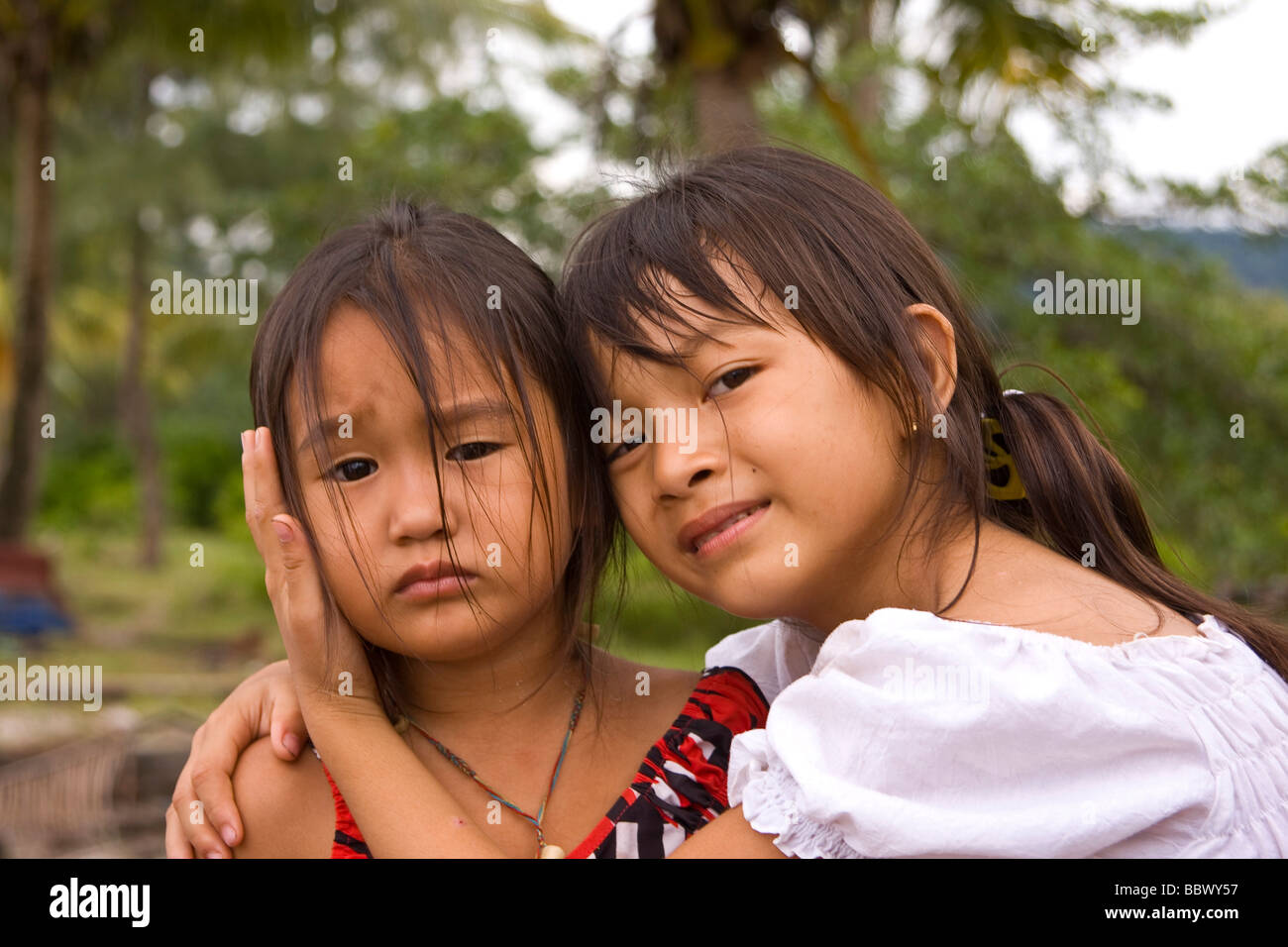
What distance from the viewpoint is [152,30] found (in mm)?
9797

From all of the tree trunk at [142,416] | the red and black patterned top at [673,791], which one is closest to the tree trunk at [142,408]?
the tree trunk at [142,416]

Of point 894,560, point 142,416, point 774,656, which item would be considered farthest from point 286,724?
point 142,416

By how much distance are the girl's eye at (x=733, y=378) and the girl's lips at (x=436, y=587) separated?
38 cm

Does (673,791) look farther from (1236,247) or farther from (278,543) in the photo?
(1236,247)

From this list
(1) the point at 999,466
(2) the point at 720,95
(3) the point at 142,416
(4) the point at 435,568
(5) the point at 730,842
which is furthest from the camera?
(3) the point at 142,416

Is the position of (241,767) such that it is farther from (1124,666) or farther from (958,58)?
(958,58)

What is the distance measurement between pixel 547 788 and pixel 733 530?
44 cm

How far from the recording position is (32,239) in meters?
10.1

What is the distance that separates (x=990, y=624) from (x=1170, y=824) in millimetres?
266

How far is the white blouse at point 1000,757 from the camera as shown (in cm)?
115

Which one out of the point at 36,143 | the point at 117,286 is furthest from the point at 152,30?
the point at 117,286

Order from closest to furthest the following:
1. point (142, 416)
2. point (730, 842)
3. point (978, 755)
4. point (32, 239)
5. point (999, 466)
→ point (978, 755) < point (730, 842) < point (999, 466) < point (32, 239) < point (142, 416)

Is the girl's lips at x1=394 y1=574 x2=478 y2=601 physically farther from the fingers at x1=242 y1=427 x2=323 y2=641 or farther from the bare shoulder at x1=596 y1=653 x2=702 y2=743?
the bare shoulder at x1=596 y1=653 x2=702 y2=743

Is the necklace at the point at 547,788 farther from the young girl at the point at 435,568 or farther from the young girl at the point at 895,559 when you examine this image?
the young girl at the point at 895,559
